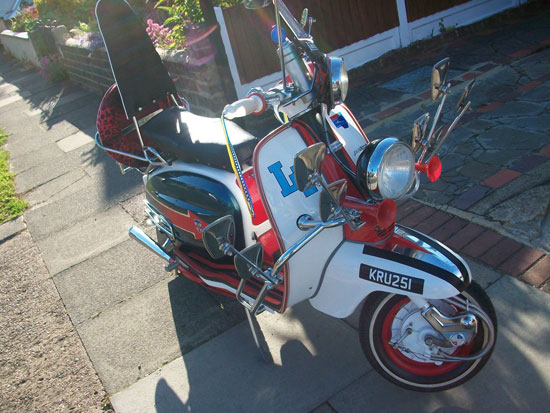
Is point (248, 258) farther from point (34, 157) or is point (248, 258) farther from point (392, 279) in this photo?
point (34, 157)

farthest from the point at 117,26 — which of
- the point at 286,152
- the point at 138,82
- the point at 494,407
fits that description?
the point at 494,407

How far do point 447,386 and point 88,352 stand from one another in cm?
217

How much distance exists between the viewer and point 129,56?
10.00 ft

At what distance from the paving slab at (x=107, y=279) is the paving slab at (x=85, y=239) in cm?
12

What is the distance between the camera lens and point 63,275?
3.97 m

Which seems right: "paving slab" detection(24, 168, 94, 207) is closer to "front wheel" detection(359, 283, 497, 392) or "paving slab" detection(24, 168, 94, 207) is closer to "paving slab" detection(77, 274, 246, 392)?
"paving slab" detection(77, 274, 246, 392)

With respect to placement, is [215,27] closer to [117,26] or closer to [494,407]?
[117,26]

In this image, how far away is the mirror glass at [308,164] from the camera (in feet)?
5.53

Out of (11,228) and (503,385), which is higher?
(11,228)

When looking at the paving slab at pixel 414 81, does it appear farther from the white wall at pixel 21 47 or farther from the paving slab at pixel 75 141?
the white wall at pixel 21 47

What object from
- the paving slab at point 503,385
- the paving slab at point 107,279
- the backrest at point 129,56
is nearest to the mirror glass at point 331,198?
the paving slab at point 503,385

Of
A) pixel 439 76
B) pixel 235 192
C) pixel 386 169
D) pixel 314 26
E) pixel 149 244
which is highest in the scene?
pixel 439 76

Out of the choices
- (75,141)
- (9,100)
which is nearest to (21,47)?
(9,100)

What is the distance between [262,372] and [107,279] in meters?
1.70
